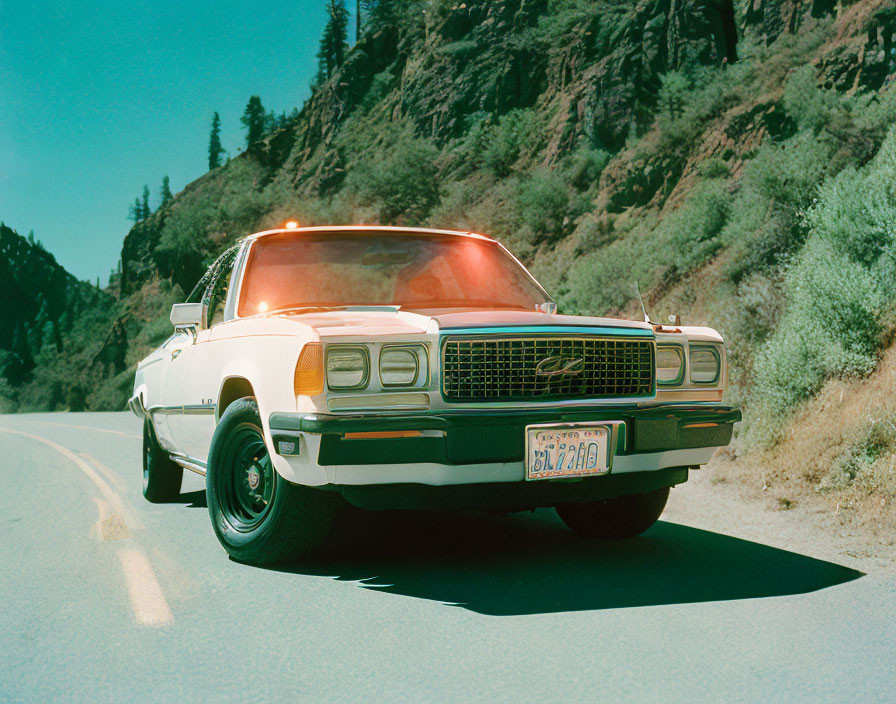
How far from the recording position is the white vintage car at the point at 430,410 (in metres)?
4.32

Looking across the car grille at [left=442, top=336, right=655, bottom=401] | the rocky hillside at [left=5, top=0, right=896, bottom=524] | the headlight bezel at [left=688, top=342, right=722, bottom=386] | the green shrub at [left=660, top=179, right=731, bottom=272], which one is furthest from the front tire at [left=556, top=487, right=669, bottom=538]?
the green shrub at [left=660, top=179, right=731, bottom=272]

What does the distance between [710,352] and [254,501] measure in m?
2.69

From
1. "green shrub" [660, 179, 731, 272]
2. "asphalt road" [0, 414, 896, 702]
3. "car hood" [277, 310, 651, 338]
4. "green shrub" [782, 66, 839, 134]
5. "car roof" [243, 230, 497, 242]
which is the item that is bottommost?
"asphalt road" [0, 414, 896, 702]

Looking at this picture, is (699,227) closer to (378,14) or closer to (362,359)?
(362,359)

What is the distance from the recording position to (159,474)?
24.8 ft

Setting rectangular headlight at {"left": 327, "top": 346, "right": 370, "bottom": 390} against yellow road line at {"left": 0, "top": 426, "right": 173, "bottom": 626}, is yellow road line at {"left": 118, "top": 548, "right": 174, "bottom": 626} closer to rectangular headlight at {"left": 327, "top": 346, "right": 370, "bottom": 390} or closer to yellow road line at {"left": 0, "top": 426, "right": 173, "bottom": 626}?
yellow road line at {"left": 0, "top": 426, "right": 173, "bottom": 626}

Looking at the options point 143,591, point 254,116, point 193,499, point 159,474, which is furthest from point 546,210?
point 254,116

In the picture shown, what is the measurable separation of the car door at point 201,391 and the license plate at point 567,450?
6.69 feet

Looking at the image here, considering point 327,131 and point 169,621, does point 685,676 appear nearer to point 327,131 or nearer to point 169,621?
point 169,621

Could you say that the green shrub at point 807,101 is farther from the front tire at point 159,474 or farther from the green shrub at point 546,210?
the front tire at point 159,474

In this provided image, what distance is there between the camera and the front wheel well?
5281mm

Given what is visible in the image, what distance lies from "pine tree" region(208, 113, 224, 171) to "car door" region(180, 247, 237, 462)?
119 metres

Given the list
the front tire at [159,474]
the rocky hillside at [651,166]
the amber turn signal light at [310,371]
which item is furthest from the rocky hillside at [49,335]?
the amber turn signal light at [310,371]

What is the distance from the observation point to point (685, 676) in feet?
10.6
